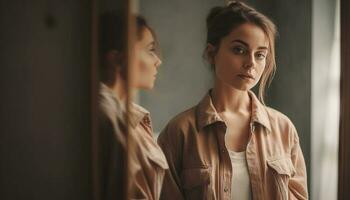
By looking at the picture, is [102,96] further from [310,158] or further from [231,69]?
[310,158]

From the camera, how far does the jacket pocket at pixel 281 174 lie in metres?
1.09

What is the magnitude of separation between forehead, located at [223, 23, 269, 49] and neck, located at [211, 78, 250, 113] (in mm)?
111

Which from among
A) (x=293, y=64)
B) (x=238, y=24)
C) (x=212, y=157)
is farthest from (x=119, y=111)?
(x=293, y=64)

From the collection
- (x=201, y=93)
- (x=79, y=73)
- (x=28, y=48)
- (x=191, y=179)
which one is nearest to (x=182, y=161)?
(x=191, y=179)

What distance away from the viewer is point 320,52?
1.16m

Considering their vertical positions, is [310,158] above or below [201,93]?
below

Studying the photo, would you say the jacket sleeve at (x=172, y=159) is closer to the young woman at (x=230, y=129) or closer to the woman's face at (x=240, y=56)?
the young woman at (x=230, y=129)

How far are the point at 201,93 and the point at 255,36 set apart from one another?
19 centimetres

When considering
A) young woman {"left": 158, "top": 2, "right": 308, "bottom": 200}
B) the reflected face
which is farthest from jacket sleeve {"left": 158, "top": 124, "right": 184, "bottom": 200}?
the reflected face

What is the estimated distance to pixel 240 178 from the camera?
1051 mm

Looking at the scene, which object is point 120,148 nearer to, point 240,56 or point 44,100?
point 44,100

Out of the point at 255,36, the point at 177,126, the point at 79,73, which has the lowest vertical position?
the point at 177,126

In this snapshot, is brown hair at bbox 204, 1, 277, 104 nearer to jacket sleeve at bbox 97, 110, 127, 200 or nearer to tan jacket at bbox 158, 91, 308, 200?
tan jacket at bbox 158, 91, 308, 200

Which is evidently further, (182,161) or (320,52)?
(320,52)
